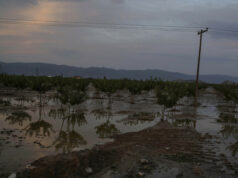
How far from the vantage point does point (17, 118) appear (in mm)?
11422

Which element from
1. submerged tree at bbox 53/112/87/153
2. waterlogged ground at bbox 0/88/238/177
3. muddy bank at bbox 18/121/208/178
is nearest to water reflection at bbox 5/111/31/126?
waterlogged ground at bbox 0/88/238/177

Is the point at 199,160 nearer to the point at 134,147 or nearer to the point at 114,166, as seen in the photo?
the point at 134,147

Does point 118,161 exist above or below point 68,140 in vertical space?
above

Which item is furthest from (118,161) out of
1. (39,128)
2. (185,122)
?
(185,122)

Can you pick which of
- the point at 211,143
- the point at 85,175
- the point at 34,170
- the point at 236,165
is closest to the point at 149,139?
the point at 211,143

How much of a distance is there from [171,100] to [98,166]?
879 cm

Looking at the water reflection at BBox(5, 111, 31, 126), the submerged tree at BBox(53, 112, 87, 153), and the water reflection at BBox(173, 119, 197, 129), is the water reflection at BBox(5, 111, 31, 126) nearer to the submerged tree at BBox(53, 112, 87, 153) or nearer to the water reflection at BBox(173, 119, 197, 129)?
the submerged tree at BBox(53, 112, 87, 153)

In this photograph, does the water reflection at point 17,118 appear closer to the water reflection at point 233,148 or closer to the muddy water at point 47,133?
the muddy water at point 47,133

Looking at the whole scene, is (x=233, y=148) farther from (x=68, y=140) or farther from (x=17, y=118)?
(x=17, y=118)

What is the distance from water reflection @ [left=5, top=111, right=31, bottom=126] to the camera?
10.5 meters

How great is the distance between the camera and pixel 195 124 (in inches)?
489

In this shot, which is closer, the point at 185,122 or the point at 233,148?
the point at 233,148

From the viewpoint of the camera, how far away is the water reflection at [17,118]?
34.5ft

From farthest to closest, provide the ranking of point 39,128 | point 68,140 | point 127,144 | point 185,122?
point 185,122, point 39,128, point 68,140, point 127,144
